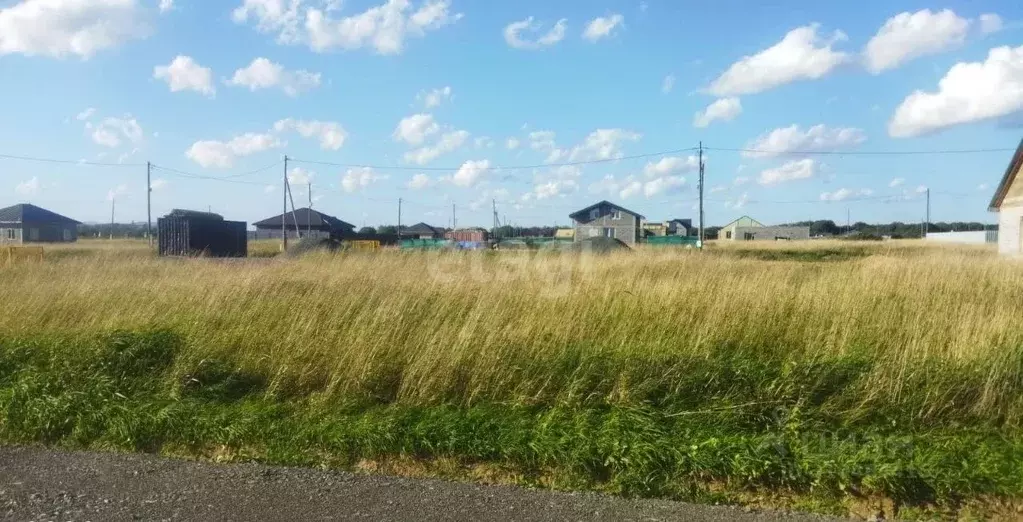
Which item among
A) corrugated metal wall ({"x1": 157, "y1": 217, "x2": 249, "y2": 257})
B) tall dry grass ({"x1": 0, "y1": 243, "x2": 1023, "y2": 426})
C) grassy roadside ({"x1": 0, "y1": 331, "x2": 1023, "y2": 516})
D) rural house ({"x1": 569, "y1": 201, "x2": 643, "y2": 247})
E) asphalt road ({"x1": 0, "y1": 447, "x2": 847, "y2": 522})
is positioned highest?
rural house ({"x1": 569, "y1": 201, "x2": 643, "y2": 247})

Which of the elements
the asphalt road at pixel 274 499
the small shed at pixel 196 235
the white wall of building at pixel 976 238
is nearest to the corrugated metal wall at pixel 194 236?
the small shed at pixel 196 235

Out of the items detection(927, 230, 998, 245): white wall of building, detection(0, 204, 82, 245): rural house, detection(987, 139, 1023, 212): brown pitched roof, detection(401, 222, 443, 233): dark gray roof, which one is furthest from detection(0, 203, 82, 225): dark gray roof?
detection(927, 230, 998, 245): white wall of building

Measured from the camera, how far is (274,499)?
3992 millimetres

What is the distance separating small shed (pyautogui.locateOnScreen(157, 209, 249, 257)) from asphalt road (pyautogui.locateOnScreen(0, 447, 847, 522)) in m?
27.7

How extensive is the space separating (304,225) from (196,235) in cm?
4113

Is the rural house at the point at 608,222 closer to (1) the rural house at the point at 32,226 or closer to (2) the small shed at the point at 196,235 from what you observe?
(2) the small shed at the point at 196,235

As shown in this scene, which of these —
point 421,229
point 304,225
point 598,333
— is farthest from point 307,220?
point 598,333

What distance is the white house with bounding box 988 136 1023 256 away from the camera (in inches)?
951

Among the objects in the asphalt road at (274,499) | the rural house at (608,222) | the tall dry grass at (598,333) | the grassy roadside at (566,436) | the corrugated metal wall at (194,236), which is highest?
the rural house at (608,222)

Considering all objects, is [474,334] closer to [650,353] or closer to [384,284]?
[650,353]

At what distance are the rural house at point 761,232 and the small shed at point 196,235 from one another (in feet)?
241

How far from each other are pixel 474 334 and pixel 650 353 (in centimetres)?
164

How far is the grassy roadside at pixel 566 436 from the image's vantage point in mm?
4094

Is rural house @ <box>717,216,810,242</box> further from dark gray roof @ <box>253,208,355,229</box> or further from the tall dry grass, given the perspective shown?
the tall dry grass
